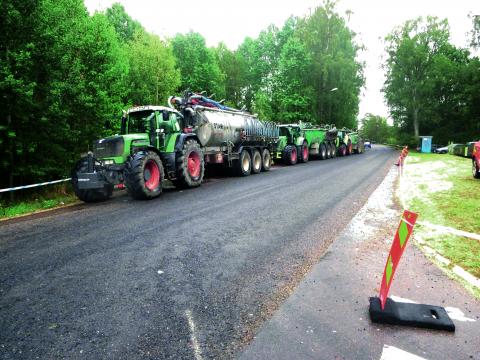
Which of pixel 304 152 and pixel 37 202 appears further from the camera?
pixel 304 152

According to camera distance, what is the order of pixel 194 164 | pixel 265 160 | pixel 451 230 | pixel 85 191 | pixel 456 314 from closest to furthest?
1. pixel 456 314
2. pixel 451 230
3. pixel 85 191
4. pixel 194 164
5. pixel 265 160

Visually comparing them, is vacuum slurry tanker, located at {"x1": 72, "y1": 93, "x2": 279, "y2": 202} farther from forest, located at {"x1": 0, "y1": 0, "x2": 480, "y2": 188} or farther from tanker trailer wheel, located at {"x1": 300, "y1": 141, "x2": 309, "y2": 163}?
tanker trailer wheel, located at {"x1": 300, "y1": 141, "x2": 309, "y2": 163}

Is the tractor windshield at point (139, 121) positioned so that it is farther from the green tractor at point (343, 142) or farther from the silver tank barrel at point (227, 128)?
the green tractor at point (343, 142)

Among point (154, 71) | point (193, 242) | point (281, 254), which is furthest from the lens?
point (154, 71)

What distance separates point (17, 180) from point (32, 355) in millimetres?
9871

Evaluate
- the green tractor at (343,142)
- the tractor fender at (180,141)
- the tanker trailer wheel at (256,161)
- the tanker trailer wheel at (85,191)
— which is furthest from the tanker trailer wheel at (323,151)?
the tanker trailer wheel at (85,191)

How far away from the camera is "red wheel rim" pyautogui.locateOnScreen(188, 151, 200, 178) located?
1137 centimetres

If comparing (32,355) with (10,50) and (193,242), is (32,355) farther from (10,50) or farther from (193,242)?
(10,50)

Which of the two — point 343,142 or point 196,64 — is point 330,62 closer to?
point 343,142

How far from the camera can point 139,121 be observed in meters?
10.6

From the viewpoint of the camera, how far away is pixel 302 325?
9.29ft

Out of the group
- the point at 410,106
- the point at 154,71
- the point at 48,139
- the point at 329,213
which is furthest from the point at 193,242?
the point at 410,106

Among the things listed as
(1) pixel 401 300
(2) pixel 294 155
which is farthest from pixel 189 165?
(2) pixel 294 155

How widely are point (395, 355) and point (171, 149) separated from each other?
352 inches
